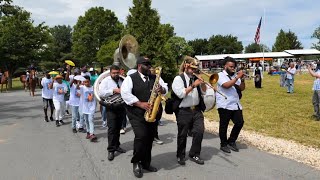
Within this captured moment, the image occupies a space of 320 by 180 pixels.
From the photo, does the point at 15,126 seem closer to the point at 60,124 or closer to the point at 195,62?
the point at 60,124

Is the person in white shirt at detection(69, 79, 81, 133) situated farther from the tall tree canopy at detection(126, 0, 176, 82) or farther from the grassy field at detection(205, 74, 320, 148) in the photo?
the tall tree canopy at detection(126, 0, 176, 82)

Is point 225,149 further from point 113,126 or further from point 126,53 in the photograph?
point 126,53

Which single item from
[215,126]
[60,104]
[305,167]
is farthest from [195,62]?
[60,104]

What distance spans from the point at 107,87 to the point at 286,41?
83556 mm

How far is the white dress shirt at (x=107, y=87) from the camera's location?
23.0ft

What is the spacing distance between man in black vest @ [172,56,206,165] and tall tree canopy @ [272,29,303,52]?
82867 mm

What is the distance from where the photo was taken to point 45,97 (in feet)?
37.9

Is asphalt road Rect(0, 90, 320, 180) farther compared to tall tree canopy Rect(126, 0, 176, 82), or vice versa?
tall tree canopy Rect(126, 0, 176, 82)

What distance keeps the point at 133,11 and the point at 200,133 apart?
18.3 meters

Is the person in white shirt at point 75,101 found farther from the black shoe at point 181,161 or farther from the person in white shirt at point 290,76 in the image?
the person in white shirt at point 290,76

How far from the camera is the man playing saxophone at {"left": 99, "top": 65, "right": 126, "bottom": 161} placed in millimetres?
6902

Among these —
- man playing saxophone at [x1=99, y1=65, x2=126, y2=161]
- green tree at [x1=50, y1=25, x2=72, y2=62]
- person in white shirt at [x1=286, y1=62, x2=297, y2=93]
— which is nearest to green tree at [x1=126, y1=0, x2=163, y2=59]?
person in white shirt at [x1=286, y1=62, x2=297, y2=93]

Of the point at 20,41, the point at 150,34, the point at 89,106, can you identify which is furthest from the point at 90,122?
the point at 20,41

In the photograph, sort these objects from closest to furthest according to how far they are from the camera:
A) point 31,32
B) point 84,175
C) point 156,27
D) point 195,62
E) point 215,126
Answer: point 84,175
point 195,62
point 215,126
point 156,27
point 31,32
